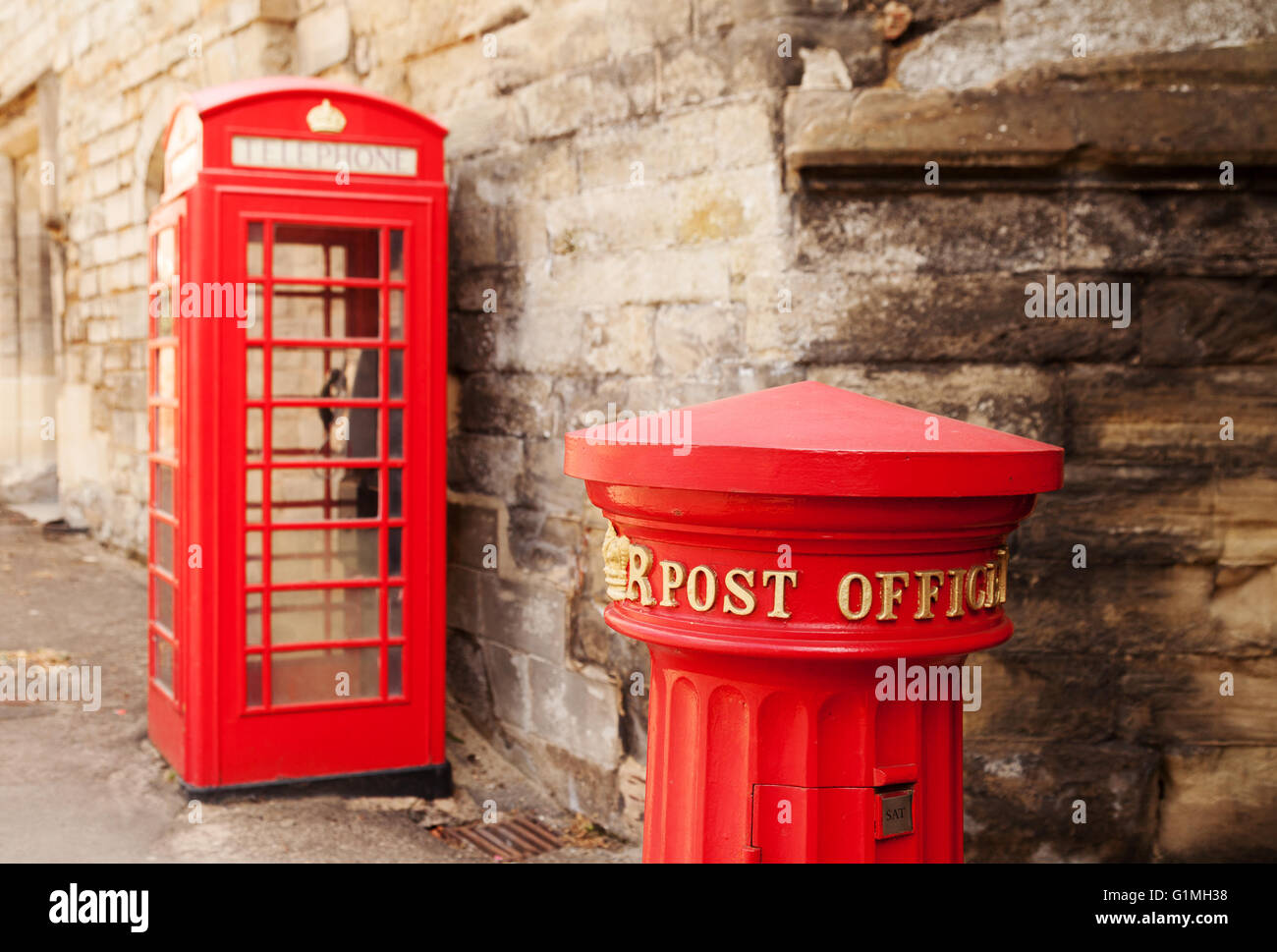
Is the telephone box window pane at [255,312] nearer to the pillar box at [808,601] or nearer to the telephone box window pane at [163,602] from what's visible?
the telephone box window pane at [163,602]

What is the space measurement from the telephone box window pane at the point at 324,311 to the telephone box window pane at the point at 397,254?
0.09m

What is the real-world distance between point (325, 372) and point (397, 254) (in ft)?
1.52

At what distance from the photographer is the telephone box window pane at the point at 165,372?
4.55m

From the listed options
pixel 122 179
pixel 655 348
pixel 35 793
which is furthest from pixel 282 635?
pixel 122 179

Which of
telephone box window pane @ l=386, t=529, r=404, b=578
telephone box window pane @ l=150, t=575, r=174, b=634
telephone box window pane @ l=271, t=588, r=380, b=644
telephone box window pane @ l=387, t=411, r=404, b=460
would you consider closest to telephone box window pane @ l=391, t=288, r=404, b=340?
telephone box window pane @ l=387, t=411, r=404, b=460

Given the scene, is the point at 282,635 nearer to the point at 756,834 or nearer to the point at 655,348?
the point at 655,348

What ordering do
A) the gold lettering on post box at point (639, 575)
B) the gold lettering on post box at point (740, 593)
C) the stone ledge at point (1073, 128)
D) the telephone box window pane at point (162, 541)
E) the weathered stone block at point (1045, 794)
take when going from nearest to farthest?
the gold lettering on post box at point (740, 593)
the gold lettering on post box at point (639, 575)
the stone ledge at point (1073, 128)
the weathered stone block at point (1045, 794)
the telephone box window pane at point (162, 541)

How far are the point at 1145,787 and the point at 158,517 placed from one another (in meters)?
3.45

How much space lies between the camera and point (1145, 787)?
12.4 ft

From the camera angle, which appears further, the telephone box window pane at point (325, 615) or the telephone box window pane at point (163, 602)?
the telephone box window pane at point (163, 602)

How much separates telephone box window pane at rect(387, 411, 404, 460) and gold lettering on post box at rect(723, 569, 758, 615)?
2636mm

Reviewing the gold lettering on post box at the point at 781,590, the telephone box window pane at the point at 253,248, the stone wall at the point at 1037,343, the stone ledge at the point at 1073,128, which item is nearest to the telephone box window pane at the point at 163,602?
the telephone box window pane at the point at 253,248

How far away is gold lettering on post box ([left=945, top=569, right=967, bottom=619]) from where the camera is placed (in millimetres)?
2064
